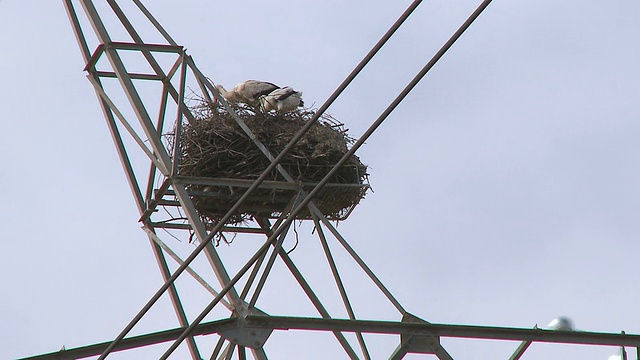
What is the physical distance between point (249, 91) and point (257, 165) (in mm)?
2098

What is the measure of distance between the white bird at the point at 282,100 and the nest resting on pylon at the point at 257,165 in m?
0.62

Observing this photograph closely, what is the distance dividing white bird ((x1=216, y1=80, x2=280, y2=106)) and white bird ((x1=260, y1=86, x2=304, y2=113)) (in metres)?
0.09

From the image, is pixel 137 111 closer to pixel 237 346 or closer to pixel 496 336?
pixel 237 346

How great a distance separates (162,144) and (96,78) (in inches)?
45.8

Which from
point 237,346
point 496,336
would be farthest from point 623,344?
point 237,346

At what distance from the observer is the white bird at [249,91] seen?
18.6 meters

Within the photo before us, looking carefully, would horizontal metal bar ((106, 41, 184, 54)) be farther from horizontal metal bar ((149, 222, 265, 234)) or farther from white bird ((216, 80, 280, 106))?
white bird ((216, 80, 280, 106))

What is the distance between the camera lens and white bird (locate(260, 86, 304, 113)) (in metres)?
18.1

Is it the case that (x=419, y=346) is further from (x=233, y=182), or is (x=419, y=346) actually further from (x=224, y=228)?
(x=224, y=228)

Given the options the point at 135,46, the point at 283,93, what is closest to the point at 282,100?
the point at 283,93

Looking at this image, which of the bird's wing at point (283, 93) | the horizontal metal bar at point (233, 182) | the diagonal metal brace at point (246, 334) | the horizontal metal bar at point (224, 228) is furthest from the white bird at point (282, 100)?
the diagonal metal brace at point (246, 334)

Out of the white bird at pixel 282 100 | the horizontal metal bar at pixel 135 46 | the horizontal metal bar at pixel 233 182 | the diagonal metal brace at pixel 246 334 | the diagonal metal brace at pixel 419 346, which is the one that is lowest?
the diagonal metal brace at pixel 246 334

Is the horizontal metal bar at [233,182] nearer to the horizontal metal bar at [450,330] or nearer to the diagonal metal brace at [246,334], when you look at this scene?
the diagonal metal brace at [246,334]

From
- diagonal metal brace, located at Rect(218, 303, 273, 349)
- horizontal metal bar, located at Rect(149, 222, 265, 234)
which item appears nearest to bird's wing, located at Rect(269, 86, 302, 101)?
horizontal metal bar, located at Rect(149, 222, 265, 234)
